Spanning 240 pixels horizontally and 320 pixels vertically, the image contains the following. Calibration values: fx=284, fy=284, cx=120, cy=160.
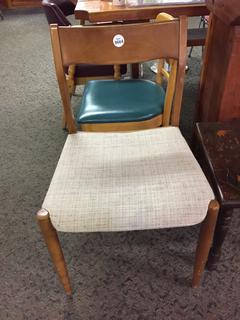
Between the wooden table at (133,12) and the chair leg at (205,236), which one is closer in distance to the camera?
the chair leg at (205,236)

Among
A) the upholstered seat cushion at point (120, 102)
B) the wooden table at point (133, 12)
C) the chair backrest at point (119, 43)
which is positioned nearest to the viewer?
the chair backrest at point (119, 43)

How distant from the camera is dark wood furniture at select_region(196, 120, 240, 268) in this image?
32.6 inches

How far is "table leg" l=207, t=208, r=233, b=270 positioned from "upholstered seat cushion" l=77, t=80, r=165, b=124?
53 centimetres

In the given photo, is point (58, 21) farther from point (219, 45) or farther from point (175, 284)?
point (175, 284)

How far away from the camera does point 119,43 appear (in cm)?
96

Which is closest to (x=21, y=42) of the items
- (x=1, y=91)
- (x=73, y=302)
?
(x=1, y=91)

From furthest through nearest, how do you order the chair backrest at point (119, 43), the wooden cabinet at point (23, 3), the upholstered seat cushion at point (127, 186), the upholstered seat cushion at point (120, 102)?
the wooden cabinet at point (23, 3) < the upholstered seat cushion at point (120, 102) < the chair backrest at point (119, 43) < the upholstered seat cushion at point (127, 186)

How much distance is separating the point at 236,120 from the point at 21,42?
Answer: 284 cm

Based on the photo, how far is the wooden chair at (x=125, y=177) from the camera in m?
0.77

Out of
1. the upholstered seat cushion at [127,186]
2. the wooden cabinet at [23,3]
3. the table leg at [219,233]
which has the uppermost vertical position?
the upholstered seat cushion at [127,186]

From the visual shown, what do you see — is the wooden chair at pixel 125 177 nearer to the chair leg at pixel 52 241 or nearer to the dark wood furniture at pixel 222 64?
the chair leg at pixel 52 241

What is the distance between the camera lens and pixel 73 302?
1026mm

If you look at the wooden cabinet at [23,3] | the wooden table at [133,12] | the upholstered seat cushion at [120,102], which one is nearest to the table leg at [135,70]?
the wooden table at [133,12]

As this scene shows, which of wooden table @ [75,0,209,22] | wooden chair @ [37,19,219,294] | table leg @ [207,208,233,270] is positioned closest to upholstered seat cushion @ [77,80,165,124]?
wooden chair @ [37,19,219,294]
